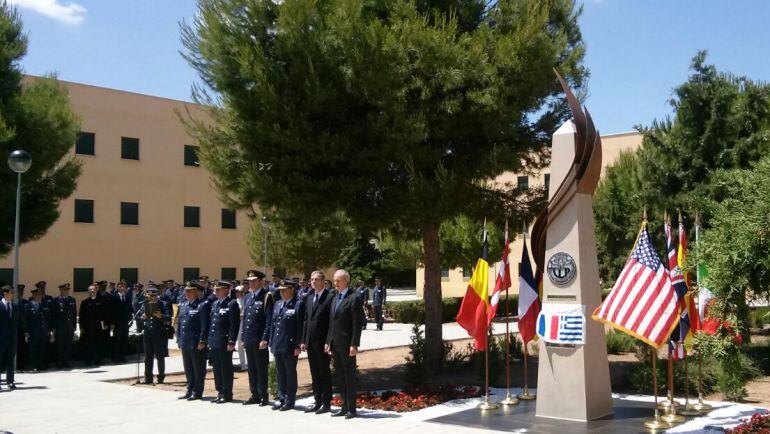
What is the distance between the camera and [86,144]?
3669 cm

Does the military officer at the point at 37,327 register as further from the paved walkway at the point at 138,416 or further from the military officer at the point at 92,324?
the paved walkway at the point at 138,416

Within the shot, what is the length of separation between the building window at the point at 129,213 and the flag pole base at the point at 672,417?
3233cm

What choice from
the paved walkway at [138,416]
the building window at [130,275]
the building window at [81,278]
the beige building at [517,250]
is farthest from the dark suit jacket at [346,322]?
the building window at [130,275]

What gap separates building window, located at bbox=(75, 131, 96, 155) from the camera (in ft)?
119

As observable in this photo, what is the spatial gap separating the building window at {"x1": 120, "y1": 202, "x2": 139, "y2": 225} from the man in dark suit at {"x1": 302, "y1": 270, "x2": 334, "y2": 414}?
29.2 meters

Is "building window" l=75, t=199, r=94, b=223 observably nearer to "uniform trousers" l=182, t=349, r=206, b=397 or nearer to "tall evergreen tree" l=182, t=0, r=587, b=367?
"tall evergreen tree" l=182, t=0, r=587, b=367

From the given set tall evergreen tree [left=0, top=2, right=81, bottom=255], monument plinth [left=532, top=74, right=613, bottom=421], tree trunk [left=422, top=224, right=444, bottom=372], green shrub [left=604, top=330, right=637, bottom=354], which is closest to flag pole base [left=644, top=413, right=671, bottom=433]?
monument plinth [left=532, top=74, right=613, bottom=421]

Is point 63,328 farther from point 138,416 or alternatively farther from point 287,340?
point 287,340

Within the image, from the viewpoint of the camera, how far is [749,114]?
20.2 meters

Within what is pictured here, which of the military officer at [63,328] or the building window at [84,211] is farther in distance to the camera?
the building window at [84,211]

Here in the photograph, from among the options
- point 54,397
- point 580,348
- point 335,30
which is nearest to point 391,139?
point 335,30

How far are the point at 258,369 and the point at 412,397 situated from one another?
2.45 meters

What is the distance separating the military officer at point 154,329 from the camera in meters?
14.4

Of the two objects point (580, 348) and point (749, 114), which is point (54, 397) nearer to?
point (580, 348)
